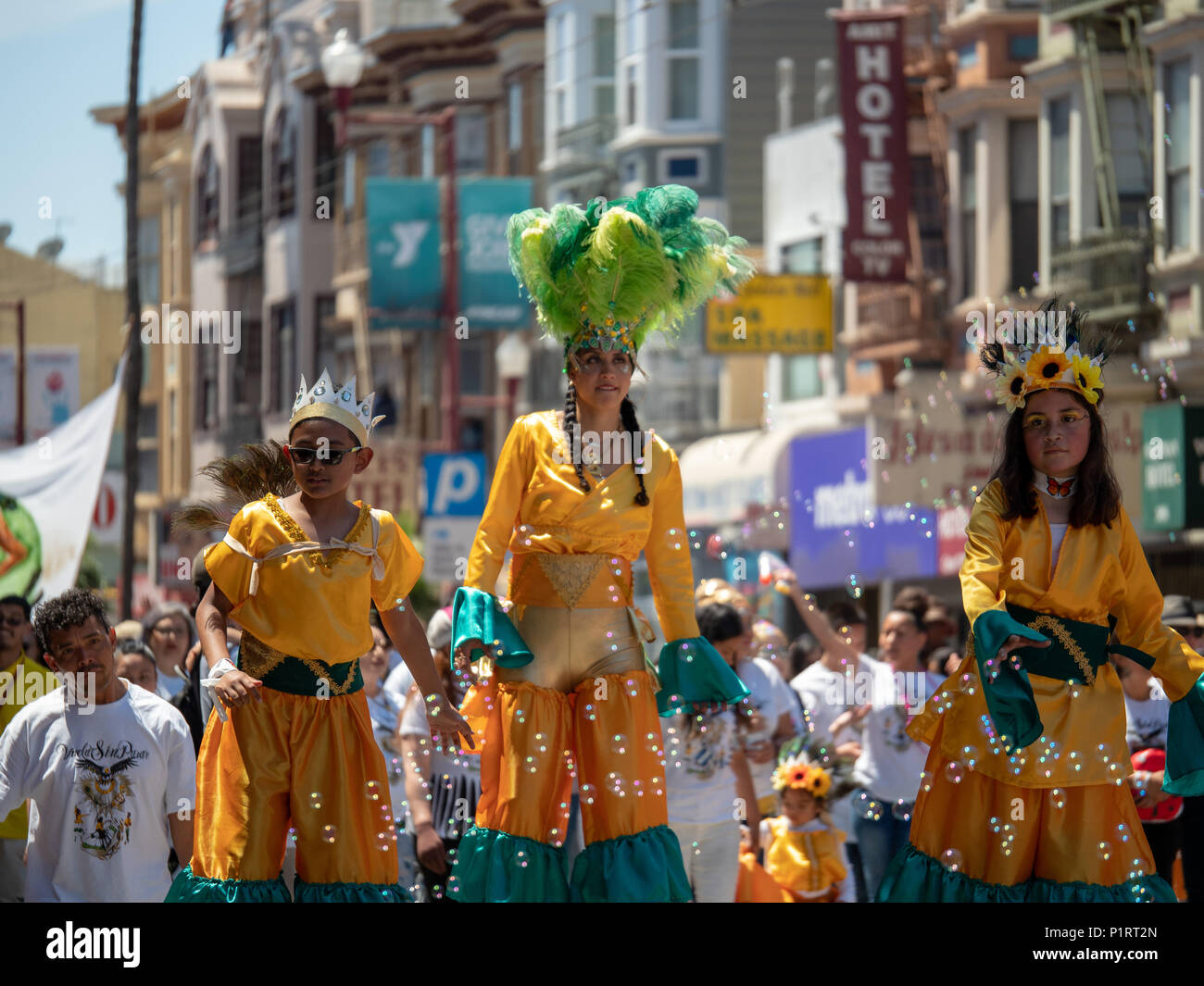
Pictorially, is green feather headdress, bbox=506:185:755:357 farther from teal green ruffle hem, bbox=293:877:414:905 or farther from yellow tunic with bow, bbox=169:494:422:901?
teal green ruffle hem, bbox=293:877:414:905

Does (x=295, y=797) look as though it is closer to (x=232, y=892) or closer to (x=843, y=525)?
(x=232, y=892)

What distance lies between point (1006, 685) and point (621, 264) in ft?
5.69

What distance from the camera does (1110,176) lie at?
65.7 feet

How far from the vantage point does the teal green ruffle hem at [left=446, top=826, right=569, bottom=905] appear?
5953mm

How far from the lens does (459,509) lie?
63.8 feet

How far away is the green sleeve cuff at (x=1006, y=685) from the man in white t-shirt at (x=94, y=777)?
251cm

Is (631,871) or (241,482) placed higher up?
(241,482)

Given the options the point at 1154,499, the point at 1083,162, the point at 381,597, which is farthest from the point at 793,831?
the point at 1083,162

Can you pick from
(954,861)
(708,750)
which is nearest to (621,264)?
(954,861)

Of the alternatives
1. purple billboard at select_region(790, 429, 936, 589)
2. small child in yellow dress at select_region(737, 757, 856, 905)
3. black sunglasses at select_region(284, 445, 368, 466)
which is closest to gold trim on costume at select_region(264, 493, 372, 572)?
black sunglasses at select_region(284, 445, 368, 466)

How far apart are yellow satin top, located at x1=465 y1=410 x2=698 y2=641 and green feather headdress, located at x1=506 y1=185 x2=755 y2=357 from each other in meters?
0.34

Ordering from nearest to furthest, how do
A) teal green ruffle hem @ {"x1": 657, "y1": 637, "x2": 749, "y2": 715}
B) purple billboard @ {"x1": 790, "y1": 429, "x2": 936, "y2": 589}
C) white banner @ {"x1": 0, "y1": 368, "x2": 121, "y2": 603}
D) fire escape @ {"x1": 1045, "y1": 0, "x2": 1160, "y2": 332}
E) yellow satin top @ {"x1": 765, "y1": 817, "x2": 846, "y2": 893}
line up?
teal green ruffle hem @ {"x1": 657, "y1": 637, "x2": 749, "y2": 715}
yellow satin top @ {"x1": 765, "y1": 817, "x2": 846, "y2": 893}
white banner @ {"x1": 0, "y1": 368, "x2": 121, "y2": 603}
fire escape @ {"x1": 1045, "y1": 0, "x2": 1160, "y2": 332}
purple billboard @ {"x1": 790, "y1": 429, "x2": 936, "y2": 589}

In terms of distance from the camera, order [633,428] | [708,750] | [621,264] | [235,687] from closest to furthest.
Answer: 1. [235,687]
2. [621,264]
3. [633,428]
4. [708,750]
